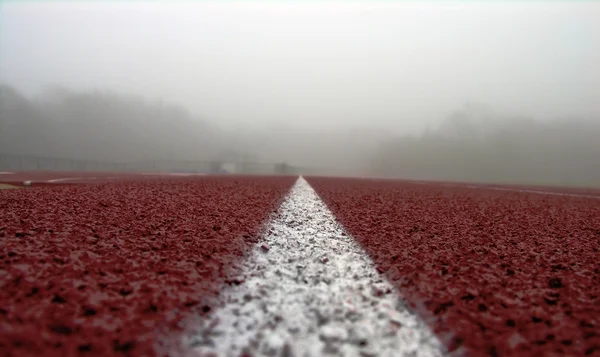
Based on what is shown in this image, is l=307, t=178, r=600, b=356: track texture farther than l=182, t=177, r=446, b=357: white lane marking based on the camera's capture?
Yes

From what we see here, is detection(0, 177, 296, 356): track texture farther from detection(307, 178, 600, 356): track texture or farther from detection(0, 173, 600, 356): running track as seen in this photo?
detection(307, 178, 600, 356): track texture

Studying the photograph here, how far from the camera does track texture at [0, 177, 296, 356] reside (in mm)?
1490

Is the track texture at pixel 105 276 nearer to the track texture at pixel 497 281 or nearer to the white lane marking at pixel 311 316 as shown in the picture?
the white lane marking at pixel 311 316

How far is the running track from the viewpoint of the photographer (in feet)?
4.95

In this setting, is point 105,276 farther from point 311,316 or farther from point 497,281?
point 497,281

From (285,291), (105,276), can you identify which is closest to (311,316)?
(285,291)

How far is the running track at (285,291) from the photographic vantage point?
151cm

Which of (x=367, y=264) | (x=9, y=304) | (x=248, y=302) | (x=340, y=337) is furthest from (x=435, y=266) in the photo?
(x=9, y=304)

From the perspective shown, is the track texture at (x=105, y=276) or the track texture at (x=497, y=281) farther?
the track texture at (x=497, y=281)

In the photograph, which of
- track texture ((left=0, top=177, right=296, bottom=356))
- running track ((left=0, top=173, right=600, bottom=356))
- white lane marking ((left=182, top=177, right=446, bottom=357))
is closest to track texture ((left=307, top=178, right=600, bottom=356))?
running track ((left=0, top=173, right=600, bottom=356))

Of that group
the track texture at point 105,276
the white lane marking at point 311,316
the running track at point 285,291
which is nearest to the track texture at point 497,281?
the running track at point 285,291

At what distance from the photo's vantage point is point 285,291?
6.71 feet

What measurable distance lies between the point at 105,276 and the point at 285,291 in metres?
1.22

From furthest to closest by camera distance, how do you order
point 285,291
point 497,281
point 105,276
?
point 497,281 < point 105,276 < point 285,291
